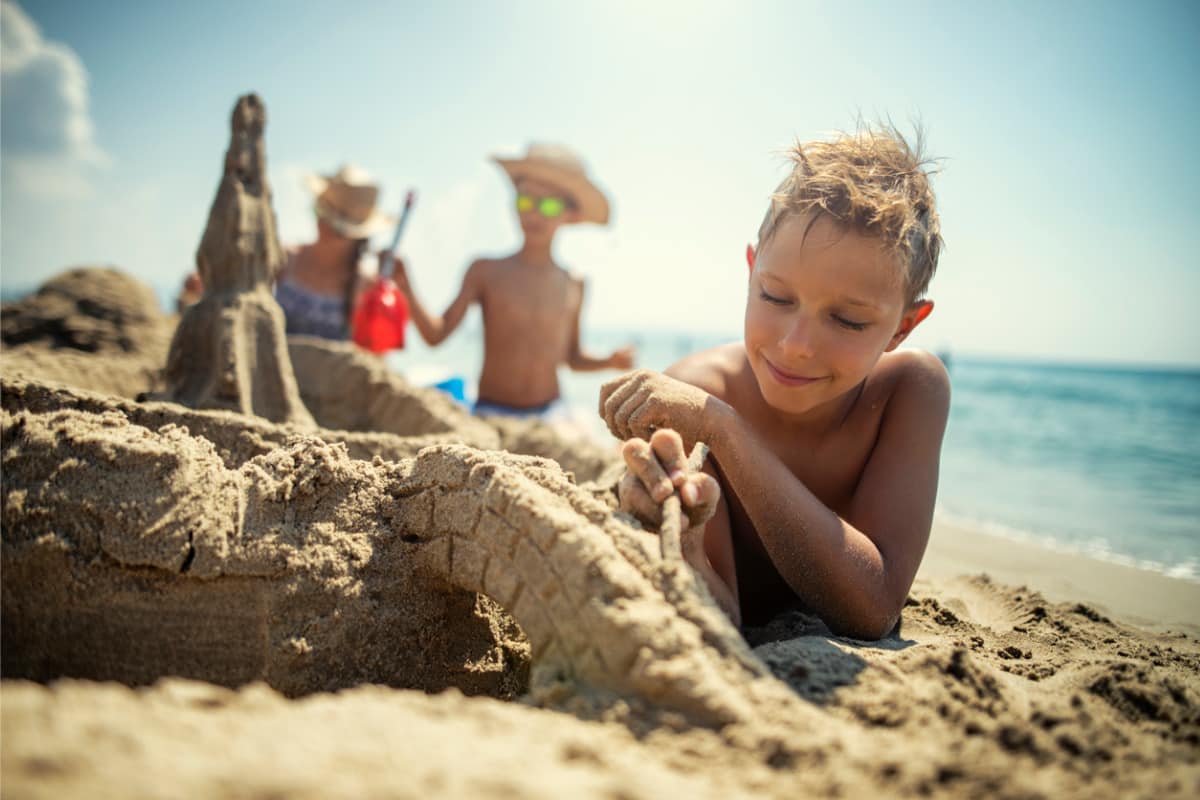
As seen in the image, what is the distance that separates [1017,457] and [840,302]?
10.1m

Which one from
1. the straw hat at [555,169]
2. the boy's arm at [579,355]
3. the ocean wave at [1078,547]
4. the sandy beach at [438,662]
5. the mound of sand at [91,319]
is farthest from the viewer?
the boy's arm at [579,355]

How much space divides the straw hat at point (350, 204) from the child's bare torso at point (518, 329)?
0.98m

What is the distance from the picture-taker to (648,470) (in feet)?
4.74

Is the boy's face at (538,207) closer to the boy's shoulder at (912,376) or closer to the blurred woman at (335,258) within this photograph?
the blurred woman at (335,258)

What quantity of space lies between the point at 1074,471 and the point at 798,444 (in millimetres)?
8867

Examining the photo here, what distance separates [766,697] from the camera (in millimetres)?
1092

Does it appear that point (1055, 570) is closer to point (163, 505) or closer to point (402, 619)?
point (402, 619)

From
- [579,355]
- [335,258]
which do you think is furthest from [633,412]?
[335,258]

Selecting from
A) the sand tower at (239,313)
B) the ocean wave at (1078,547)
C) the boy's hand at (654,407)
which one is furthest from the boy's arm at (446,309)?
the ocean wave at (1078,547)

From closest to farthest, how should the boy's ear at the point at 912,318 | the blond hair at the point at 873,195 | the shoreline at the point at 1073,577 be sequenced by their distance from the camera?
the blond hair at the point at 873,195
the boy's ear at the point at 912,318
the shoreline at the point at 1073,577

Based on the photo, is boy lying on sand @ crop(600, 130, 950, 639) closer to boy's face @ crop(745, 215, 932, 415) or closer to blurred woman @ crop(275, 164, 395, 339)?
boy's face @ crop(745, 215, 932, 415)

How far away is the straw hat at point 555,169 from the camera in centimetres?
526

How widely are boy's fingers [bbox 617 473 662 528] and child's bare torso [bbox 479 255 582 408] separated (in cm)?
392

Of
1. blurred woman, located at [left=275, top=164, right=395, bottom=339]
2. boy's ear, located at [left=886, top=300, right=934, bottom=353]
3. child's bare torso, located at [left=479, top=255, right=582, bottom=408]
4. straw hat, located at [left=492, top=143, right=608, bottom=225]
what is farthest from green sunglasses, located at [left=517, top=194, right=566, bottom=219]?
boy's ear, located at [left=886, top=300, right=934, bottom=353]
